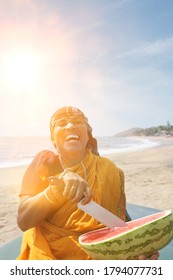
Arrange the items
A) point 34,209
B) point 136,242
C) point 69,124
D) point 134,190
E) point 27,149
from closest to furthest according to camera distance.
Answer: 1. point 136,242
2. point 34,209
3. point 69,124
4. point 134,190
5. point 27,149

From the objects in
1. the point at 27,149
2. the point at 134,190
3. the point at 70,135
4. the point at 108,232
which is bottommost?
the point at 134,190

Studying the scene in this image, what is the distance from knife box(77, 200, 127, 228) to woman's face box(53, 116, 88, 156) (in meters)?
0.38

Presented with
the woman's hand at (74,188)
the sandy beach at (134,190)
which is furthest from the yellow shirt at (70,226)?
the sandy beach at (134,190)

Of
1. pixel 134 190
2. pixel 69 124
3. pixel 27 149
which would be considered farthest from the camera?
pixel 27 149

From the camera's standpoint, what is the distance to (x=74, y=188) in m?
1.52

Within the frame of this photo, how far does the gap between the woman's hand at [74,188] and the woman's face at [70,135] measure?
297 millimetres

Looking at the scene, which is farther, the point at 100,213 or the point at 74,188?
the point at 100,213

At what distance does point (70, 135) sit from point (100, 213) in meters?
0.49

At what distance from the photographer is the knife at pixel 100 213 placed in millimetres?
1588

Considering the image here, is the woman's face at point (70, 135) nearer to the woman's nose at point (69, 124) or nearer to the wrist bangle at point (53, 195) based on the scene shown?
the woman's nose at point (69, 124)

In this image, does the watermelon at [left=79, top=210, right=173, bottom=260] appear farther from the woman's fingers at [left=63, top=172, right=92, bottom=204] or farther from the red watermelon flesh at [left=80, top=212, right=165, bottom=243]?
the woman's fingers at [left=63, top=172, right=92, bottom=204]

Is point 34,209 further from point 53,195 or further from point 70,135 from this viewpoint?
point 70,135

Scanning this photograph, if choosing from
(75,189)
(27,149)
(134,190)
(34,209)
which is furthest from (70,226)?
(27,149)
